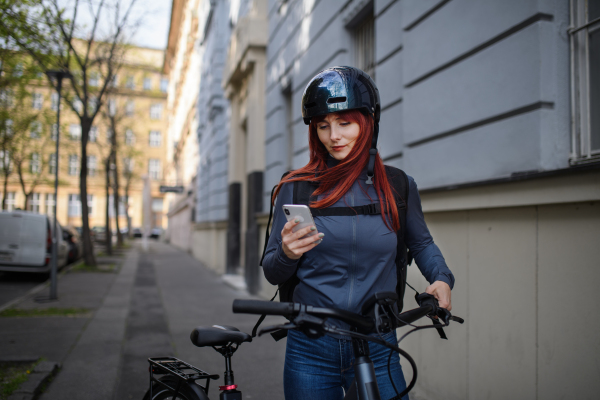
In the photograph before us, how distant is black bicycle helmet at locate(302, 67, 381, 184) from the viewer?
6.41 feet

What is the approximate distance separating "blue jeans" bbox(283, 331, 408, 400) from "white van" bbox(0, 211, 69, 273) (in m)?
13.5

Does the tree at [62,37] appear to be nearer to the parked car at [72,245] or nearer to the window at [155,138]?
the parked car at [72,245]

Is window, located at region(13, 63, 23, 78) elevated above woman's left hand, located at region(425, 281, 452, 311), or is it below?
above

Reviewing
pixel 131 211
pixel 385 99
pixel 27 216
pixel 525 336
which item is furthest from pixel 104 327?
pixel 131 211

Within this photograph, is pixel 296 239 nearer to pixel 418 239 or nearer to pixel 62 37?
pixel 418 239

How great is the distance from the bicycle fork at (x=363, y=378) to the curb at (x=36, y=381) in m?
3.56

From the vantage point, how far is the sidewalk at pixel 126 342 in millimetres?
4781

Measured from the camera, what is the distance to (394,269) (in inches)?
78.4

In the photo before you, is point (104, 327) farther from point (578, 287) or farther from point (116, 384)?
point (578, 287)

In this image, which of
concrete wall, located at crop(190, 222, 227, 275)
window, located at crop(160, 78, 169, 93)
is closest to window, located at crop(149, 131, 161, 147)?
window, located at crop(160, 78, 169, 93)

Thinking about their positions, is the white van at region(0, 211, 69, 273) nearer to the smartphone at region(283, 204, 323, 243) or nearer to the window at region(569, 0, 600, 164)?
the window at region(569, 0, 600, 164)

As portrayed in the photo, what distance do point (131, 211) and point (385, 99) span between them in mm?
61097

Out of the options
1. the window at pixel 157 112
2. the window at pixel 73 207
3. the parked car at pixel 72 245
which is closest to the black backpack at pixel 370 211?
the parked car at pixel 72 245

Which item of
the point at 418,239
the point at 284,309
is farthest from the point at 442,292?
the point at 284,309
